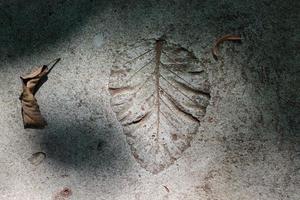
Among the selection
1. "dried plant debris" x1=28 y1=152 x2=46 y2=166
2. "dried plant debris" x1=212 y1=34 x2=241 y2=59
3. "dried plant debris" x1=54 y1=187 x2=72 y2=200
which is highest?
"dried plant debris" x1=212 y1=34 x2=241 y2=59

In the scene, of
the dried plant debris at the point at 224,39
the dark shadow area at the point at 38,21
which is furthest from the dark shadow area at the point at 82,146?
the dried plant debris at the point at 224,39

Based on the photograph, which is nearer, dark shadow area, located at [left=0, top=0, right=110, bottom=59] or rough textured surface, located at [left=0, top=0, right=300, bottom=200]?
rough textured surface, located at [left=0, top=0, right=300, bottom=200]

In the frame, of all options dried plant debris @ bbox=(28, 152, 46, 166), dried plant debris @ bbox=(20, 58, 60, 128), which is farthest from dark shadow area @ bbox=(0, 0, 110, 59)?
dried plant debris @ bbox=(28, 152, 46, 166)

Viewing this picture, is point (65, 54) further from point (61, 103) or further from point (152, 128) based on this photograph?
point (152, 128)

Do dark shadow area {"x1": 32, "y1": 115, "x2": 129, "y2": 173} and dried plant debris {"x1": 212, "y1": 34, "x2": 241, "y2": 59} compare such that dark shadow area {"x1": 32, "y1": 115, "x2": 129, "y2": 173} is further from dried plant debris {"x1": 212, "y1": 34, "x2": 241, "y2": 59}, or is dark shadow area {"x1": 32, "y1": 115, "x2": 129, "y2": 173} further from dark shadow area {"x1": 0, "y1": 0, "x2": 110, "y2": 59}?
dried plant debris {"x1": 212, "y1": 34, "x2": 241, "y2": 59}

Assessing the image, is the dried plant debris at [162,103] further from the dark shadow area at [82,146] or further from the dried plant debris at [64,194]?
the dried plant debris at [64,194]
